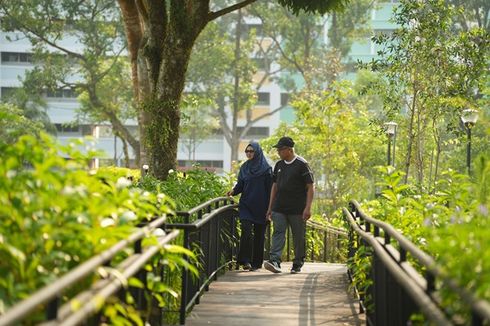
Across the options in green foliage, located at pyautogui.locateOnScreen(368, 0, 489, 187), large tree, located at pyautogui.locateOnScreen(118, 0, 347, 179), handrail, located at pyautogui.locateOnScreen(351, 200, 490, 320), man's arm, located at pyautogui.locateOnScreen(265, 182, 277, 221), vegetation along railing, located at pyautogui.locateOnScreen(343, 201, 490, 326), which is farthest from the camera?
green foliage, located at pyautogui.locateOnScreen(368, 0, 489, 187)

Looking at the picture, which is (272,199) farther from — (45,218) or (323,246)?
(323,246)

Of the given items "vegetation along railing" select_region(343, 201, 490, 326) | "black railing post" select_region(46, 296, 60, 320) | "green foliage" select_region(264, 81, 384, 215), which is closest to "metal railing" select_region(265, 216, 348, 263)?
"green foliage" select_region(264, 81, 384, 215)

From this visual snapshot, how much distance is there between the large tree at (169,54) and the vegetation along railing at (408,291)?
6103mm

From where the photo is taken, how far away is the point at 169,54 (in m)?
13.3

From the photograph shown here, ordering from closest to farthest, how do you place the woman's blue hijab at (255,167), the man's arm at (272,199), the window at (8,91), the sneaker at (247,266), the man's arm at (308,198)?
the man's arm at (308,198) → the man's arm at (272,199) → the woman's blue hijab at (255,167) → the sneaker at (247,266) → the window at (8,91)

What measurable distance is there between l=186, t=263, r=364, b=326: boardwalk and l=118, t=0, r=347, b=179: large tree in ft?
9.28

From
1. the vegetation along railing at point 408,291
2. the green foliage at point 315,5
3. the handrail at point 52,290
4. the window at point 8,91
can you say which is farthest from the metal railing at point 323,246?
the window at point 8,91

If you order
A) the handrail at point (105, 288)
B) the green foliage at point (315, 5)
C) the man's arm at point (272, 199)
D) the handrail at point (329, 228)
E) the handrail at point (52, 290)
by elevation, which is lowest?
the handrail at point (329, 228)

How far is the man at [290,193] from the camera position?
442 inches

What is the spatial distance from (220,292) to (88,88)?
2934 centimetres

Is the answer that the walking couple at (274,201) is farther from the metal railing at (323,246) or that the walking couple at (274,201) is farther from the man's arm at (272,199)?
the metal railing at (323,246)

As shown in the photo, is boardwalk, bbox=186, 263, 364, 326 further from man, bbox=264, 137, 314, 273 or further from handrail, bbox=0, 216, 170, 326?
handrail, bbox=0, 216, 170, 326

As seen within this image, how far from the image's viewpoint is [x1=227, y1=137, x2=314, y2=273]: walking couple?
1127cm

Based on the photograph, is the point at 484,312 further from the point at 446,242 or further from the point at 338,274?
the point at 338,274
